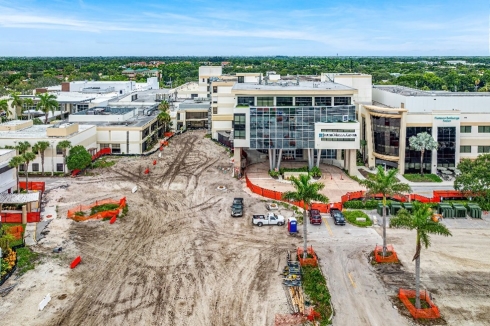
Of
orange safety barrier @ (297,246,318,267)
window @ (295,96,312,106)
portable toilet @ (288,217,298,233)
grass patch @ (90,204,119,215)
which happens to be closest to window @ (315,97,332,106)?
window @ (295,96,312,106)

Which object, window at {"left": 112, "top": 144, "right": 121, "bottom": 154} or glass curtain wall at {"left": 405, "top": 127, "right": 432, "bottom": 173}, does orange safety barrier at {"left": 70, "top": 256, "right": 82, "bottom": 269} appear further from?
glass curtain wall at {"left": 405, "top": 127, "right": 432, "bottom": 173}

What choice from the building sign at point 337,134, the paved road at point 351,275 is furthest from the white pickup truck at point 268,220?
the building sign at point 337,134

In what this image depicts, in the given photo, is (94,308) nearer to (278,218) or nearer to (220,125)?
(278,218)

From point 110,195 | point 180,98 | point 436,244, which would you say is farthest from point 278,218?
point 180,98

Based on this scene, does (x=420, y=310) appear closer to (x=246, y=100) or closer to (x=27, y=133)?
(x=246, y=100)

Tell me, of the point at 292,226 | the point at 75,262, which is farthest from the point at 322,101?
the point at 75,262

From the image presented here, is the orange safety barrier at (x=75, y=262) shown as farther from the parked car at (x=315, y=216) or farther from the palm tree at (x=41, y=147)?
the palm tree at (x=41, y=147)
